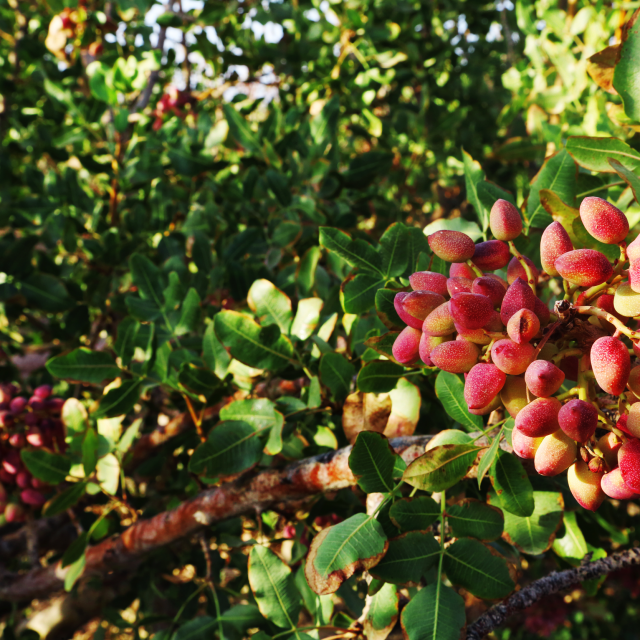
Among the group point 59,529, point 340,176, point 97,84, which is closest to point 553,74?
point 340,176

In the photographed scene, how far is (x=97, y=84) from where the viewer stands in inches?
51.8

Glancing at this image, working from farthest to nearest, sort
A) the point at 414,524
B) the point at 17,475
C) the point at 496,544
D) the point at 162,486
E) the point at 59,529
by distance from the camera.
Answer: the point at 59,529
the point at 162,486
the point at 17,475
the point at 496,544
the point at 414,524

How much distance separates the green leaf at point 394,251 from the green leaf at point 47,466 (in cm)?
65

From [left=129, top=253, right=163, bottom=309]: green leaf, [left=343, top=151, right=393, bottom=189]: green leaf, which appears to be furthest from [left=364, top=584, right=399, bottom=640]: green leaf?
[left=343, top=151, right=393, bottom=189]: green leaf

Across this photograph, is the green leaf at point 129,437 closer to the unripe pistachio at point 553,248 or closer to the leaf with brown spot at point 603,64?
the unripe pistachio at point 553,248

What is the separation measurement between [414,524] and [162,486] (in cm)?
101

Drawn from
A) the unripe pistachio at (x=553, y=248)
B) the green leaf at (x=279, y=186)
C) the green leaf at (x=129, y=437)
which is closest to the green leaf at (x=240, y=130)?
the green leaf at (x=279, y=186)

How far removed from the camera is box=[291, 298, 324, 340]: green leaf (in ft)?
2.32

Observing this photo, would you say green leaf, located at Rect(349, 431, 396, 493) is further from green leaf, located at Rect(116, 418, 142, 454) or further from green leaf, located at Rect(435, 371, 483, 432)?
green leaf, located at Rect(116, 418, 142, 454)

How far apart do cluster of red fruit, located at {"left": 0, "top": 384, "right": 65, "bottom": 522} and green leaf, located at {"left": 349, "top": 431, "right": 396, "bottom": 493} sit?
30.8 inches

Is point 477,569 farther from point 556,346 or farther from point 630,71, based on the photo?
point 630,71

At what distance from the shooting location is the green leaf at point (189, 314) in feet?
2.71

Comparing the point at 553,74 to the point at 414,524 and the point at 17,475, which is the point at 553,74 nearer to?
the point at 414,524

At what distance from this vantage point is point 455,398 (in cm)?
56
